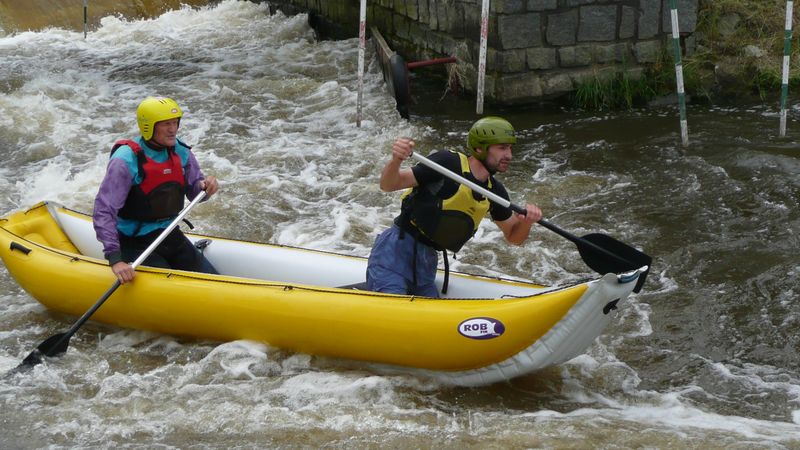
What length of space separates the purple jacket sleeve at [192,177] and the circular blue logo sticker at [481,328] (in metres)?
1.63

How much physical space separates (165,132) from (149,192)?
310 mm

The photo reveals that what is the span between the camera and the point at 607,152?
7.60 meters

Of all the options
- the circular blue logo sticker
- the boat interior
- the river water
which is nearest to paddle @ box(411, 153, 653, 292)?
the boat interior

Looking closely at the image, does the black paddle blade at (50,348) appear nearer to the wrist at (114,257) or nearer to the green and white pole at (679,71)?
the wrist at (114,257)

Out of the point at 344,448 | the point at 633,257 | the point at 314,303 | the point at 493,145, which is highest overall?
the point at 493,145

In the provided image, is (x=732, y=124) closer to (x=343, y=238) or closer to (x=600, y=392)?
(x=343, y=238)

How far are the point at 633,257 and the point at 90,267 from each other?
266 centimetres

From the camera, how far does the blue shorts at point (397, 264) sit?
4.12m

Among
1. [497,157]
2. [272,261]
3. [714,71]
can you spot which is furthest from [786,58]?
[272,261]

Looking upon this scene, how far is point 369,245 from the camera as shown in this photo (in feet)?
20.3

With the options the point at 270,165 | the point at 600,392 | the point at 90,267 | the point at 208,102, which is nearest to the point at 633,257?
the point at 600,392

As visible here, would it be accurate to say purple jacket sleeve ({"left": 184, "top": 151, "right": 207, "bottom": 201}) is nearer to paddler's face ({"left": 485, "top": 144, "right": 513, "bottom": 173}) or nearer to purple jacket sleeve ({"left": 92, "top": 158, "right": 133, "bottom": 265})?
purple jacket sleeve ({"left": 92, "top": 158, "right": 133, "bottom": 265})

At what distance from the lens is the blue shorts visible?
4.12 metres

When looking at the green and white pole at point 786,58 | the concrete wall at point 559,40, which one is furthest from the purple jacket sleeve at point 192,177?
the green and white pole at point 786,58
